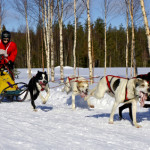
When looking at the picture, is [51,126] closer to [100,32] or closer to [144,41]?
[100,32]

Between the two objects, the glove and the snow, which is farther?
the glove

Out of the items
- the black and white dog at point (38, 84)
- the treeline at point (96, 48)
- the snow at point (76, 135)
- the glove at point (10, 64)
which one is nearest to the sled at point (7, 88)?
the glove at point (10, 64)

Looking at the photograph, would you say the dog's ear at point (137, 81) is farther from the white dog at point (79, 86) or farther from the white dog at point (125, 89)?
the white dog at point (79, 86)

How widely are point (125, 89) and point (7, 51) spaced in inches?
205

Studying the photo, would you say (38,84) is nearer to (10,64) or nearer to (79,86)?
(79,86)

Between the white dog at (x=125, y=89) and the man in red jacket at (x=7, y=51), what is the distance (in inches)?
164

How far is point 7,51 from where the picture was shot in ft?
26.9

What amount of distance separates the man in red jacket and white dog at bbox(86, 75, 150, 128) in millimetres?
4170

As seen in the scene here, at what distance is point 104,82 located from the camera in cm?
522

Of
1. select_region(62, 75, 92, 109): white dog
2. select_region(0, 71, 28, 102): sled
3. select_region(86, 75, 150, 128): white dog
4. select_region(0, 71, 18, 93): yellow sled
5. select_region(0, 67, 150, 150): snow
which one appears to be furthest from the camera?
select_region(0, 71, 18, 93): yellow sled

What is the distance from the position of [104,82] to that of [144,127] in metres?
1.36

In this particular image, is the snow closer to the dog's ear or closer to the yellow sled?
the dog's ear

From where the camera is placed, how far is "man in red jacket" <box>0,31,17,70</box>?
799 cm

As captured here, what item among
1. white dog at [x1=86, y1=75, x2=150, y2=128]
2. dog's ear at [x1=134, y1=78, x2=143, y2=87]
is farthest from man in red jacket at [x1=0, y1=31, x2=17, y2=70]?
dog's ear at [x1=134, y1=78, x2=143, y2=87]
